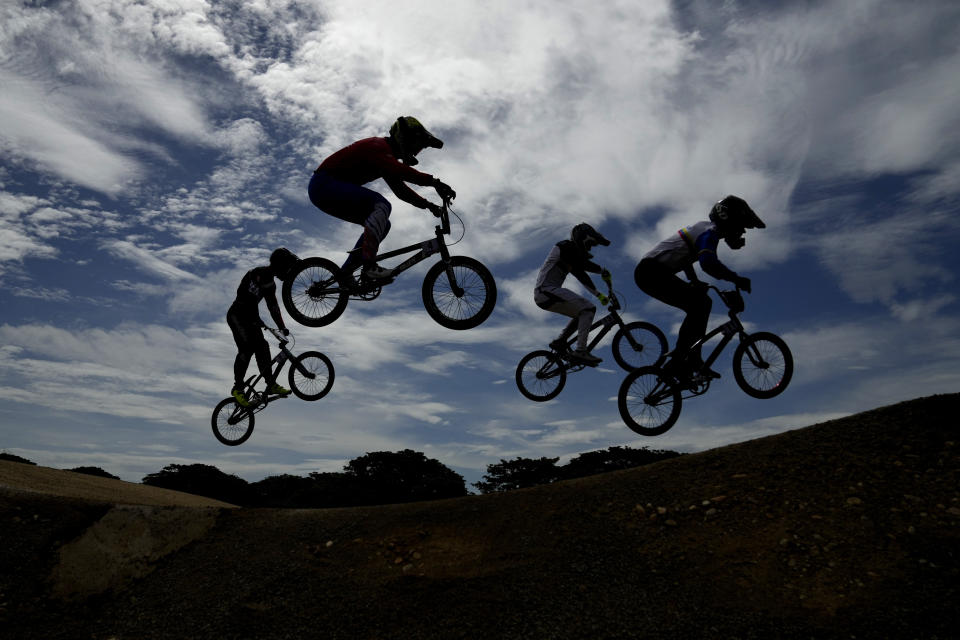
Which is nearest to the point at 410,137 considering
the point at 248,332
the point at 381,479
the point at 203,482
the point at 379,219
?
the point at 379,219

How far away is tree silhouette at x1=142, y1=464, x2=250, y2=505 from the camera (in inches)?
989

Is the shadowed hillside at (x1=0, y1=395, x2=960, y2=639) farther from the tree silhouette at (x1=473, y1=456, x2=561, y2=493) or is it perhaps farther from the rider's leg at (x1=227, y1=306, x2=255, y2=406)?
the tree silhouette at (x1=473, y1=456, x2=561, y2=493)

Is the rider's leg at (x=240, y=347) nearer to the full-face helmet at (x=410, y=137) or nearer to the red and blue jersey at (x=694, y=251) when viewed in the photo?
the full-face helmet at (x=410, y=137)

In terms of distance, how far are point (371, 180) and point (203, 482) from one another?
20255mm

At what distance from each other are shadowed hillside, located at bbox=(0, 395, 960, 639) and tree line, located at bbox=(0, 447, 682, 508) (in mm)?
10391

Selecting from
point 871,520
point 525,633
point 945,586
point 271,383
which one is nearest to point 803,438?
point 871,520

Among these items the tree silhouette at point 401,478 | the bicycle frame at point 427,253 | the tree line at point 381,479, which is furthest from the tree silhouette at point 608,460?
the bicycle frame at point 427,253

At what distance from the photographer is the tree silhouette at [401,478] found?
A: 24.7m

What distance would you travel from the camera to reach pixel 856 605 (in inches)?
354

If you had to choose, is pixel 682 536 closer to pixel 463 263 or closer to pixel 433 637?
pixel 433 637

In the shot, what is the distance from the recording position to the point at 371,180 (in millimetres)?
10820

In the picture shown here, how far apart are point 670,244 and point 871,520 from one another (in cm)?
592

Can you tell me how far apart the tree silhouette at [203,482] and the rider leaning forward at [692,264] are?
67.8 feet

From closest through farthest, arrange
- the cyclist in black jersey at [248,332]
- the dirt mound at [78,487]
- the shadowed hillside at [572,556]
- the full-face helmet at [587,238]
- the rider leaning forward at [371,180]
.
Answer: the shadowed hillside at [572,556] → the rider leaning forward at [371,180] → the full-face helmet at [587,238] → the cyclist in black jersey at [248,332] → the dirt mound at [78,487]
